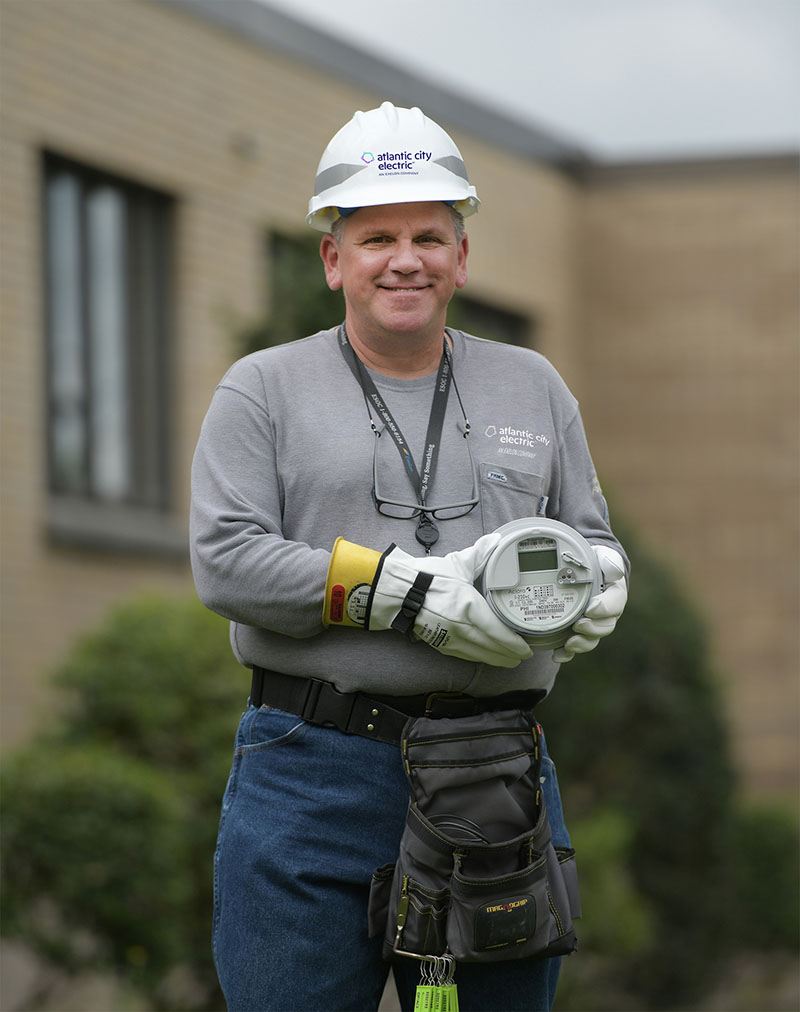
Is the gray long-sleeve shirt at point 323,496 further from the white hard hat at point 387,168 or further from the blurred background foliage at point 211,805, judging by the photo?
the blurred background foliage at point 211,805

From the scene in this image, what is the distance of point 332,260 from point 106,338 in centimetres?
721

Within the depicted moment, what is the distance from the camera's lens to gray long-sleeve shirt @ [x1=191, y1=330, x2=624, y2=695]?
314 cm

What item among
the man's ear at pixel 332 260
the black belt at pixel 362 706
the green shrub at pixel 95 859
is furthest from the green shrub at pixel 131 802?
the man's ear at pixel 332 260

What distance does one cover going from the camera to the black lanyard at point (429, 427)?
10.7 ft

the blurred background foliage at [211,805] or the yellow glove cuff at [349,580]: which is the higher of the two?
the yellow glove cuff at [349,580]

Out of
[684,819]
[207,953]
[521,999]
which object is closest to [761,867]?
[684,819]

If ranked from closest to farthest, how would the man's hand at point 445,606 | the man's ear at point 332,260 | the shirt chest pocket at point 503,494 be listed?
the man's hand at point 445,606
the shirt chest pocket at point 503,494
the man's ear at point 332,260

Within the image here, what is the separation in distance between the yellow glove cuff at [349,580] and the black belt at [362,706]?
204 millimetres

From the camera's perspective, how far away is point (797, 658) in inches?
559

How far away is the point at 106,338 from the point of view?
412 inches

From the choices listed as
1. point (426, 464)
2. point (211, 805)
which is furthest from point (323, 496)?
point (211, 805)

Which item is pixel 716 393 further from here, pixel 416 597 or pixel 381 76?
pixel 416 597

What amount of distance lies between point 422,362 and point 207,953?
4795mm

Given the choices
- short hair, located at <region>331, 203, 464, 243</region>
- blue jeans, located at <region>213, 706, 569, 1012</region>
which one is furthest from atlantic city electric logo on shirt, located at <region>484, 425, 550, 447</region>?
blue jeans, located at <region>213, 706, 569, 1012</region>
